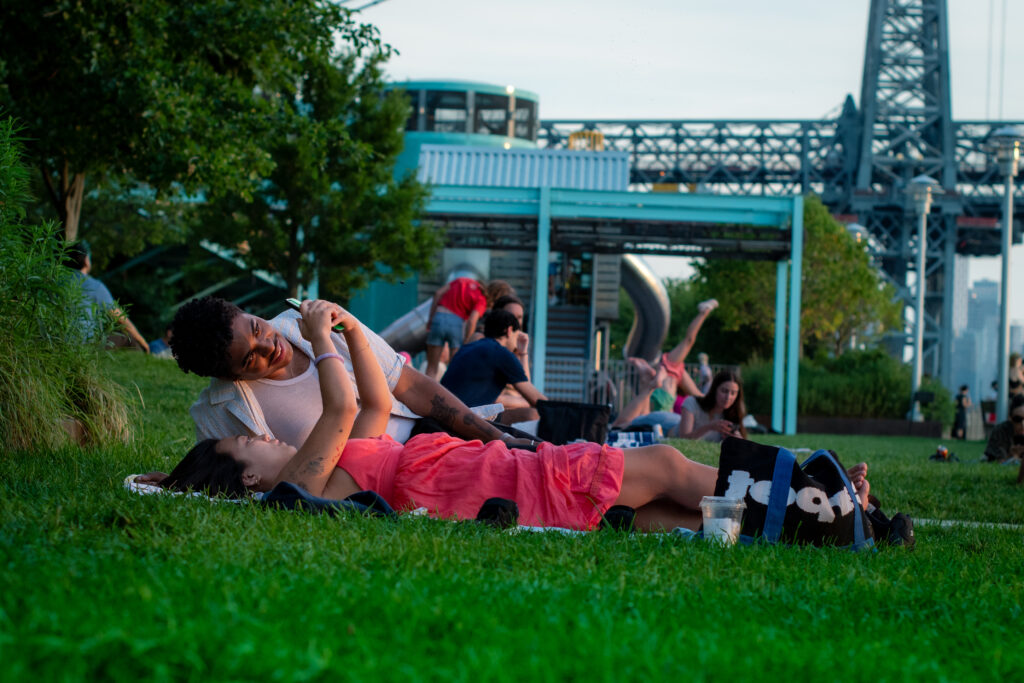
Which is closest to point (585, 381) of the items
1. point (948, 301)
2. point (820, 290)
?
point (820, 290)

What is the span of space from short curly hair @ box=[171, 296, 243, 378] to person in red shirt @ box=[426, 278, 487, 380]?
7508 mm

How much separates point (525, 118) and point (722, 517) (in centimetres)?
2876

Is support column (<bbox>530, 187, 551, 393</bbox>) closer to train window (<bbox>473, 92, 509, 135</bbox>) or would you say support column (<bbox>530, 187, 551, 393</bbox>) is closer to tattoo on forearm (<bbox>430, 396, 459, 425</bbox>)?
train window (<bbox>473, 92, 509, 135</bbox>)

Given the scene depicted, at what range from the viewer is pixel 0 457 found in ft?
17.2

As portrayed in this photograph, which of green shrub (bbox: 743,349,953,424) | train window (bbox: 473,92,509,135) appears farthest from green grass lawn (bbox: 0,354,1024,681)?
train window (bbox: 473,92,509,135)

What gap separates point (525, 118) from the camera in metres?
31.4

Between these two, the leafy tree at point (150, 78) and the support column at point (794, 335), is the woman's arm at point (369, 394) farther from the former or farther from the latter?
the support column at point (794, 335)

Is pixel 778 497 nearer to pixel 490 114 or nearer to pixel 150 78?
pixel 150 78

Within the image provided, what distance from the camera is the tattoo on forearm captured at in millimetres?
4945

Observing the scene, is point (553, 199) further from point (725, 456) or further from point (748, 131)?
point (748, 131)

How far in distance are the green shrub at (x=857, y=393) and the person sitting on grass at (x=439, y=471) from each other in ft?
67.2

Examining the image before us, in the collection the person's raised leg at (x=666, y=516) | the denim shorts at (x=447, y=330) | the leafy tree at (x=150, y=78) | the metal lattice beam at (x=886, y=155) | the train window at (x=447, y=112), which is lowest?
the person's raised leg at (x=666, y=516)

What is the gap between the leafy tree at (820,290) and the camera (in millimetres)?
31984

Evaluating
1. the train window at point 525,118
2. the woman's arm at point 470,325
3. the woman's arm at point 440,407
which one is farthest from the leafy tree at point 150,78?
the train window at point 525,118
